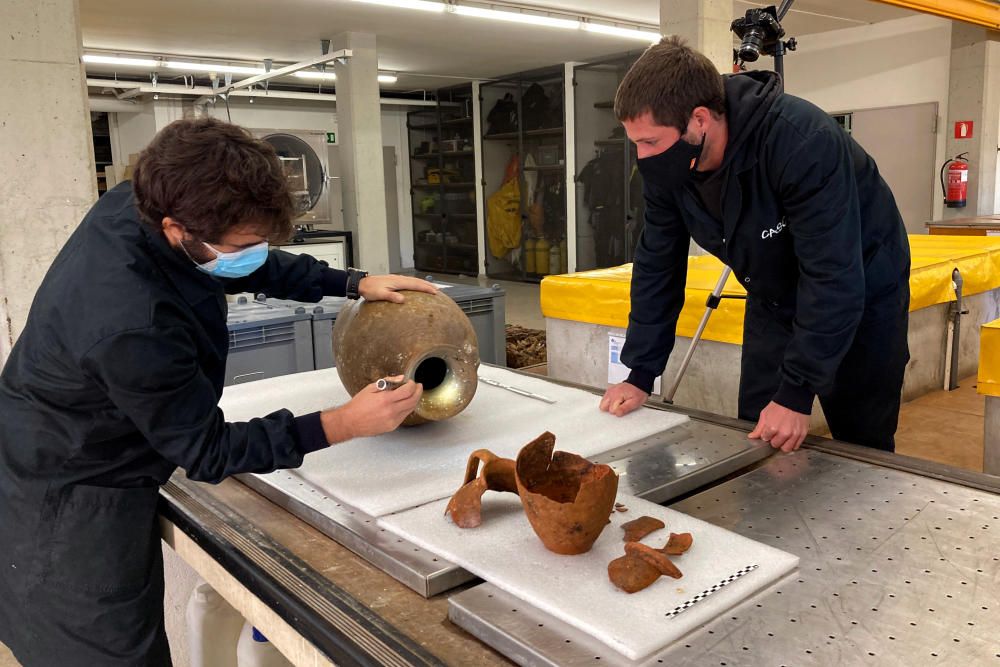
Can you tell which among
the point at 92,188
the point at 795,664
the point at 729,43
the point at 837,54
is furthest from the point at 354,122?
the point at 795,664

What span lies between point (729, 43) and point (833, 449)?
5.06m

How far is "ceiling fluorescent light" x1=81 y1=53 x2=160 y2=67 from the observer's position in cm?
936

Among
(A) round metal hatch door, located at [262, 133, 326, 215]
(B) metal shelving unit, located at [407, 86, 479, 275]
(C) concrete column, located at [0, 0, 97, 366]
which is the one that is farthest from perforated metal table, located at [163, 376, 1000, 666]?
(B) metal shelving unit, located at [407, 86, 479, 275]

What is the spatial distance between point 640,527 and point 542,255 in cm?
1026

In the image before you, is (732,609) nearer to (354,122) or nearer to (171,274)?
(171,274)

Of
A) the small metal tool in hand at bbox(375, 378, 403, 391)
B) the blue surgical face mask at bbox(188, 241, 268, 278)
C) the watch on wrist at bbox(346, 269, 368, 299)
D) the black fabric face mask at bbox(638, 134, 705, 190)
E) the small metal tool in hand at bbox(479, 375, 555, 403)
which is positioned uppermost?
the black fabric face mask at bbox(638, 134, 705, 190)

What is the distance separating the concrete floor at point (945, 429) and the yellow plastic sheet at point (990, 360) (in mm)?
478

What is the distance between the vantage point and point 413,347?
1.85m

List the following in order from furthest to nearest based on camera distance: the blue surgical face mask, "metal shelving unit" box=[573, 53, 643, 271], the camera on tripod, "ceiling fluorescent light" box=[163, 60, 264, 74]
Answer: "metal shelving unit" box=[573, 53, 643, 271]
"ceiling fluorescent light" box=[163, 60, 264, 74]
the camera on tripod
the blue surgical face mask

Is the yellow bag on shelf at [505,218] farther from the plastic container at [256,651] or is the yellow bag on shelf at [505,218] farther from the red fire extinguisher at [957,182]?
the plastic container at [256,651]

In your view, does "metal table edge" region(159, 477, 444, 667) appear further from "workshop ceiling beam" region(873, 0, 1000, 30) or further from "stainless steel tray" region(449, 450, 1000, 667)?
"workshop ceiling beam" region(873, 0, 1000, 30)

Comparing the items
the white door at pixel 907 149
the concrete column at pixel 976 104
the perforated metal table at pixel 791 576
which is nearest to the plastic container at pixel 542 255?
the white door at pixel 907 149

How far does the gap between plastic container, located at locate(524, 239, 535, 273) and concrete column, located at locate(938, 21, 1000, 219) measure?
549 cm

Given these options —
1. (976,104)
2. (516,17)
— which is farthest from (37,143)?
(976,104)
